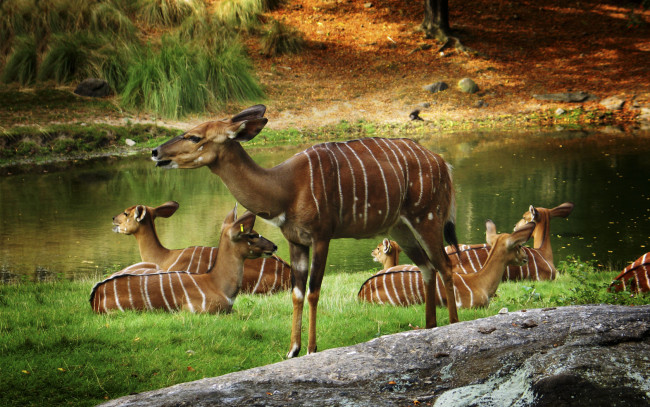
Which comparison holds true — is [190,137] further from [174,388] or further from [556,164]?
[556,164]

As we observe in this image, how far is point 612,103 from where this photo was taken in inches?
792

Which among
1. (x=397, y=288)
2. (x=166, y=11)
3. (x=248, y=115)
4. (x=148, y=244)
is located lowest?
(x=397, y=288)

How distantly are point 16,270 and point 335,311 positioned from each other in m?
4.75

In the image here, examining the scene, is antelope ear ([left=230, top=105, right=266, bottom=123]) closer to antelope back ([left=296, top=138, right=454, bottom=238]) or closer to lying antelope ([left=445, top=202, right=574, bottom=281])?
antelope back ([left=296, top=138, right=454, bottom=238])

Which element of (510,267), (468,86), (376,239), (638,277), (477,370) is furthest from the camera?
(468,86)

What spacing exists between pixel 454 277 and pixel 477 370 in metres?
3.53

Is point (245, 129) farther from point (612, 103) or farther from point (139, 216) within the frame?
point (612, 103)

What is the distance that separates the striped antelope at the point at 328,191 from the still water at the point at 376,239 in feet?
13.8

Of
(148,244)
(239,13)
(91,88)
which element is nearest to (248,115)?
(148,244)

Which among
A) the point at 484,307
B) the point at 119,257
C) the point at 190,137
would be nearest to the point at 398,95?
the point at 119,257

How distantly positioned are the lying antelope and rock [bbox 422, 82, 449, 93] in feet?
42.2

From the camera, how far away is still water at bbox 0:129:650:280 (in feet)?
33.2

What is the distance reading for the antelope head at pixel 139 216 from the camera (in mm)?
8258

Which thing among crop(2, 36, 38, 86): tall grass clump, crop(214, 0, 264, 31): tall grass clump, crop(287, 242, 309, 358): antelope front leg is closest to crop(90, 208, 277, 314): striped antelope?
crop(287, 242, 309, 358): antelope front leg
